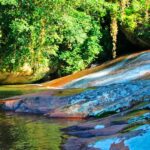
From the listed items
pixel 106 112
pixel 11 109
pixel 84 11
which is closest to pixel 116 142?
pixel 106 112

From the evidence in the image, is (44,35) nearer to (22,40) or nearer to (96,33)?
(22,40)

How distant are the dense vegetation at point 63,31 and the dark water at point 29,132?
34.1ft

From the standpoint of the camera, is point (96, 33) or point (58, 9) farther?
point (96, 33)

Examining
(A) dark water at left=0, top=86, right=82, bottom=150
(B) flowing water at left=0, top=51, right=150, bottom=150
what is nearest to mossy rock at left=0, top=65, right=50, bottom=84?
(B) flowing water at left=0, top=51, right=150, bottom=150

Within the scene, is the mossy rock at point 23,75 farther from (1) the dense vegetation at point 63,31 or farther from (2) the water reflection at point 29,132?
(2) the water reflection at point 29,132

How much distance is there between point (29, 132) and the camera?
9820mm

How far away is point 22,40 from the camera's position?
2233 cm

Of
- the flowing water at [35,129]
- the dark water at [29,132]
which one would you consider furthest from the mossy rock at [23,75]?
the dark water at [29,132]

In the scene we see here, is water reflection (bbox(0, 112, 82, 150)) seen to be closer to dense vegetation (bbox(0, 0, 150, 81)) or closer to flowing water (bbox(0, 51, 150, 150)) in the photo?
flowing water (bbox(0, 51, 150, 150))

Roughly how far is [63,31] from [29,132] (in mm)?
14656

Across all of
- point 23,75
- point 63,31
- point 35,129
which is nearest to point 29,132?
point 35,129

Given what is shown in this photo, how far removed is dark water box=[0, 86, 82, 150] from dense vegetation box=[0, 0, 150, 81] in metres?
10.4

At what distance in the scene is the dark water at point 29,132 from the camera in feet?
27.5

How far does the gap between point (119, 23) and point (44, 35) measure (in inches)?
218
